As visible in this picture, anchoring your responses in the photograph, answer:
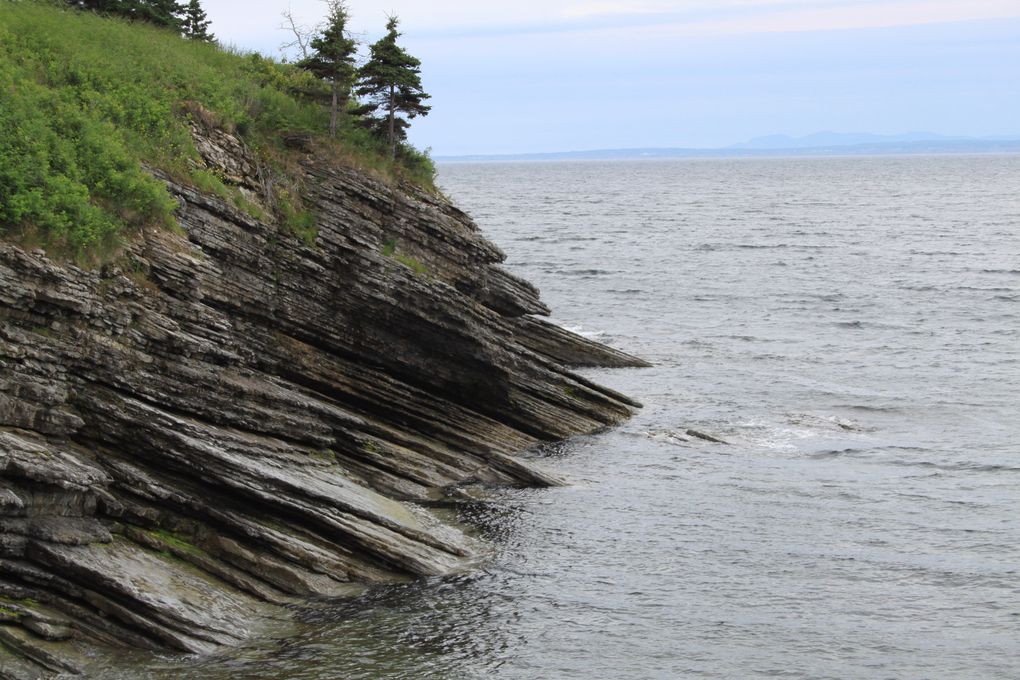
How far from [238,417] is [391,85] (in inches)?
638

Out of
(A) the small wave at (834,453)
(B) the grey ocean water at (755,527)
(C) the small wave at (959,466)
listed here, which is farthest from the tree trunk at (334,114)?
(C) the small wave at (959,466)

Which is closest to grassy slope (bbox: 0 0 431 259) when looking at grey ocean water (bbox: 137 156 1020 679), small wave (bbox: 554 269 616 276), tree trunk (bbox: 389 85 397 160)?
tree trunk (bbox: 389 85 397 160)

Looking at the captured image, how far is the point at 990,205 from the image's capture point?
6324 inches

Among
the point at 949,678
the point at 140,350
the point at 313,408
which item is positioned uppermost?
the point at 140,350

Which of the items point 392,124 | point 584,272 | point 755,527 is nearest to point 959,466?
point 755,527

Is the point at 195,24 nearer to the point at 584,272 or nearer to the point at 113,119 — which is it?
the point at 113,119

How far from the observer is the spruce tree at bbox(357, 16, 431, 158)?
1447 inches

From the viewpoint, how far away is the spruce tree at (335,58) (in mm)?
36656

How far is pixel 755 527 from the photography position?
28891 mm

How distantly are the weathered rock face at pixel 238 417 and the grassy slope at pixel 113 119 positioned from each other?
1038mm

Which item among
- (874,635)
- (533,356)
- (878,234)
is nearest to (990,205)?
(878,234)

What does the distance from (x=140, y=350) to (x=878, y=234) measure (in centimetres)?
10354

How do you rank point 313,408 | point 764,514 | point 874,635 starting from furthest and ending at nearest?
point 764,514 < point 313,408 < point 874,635

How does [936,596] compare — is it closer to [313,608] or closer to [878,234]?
[313,608]
